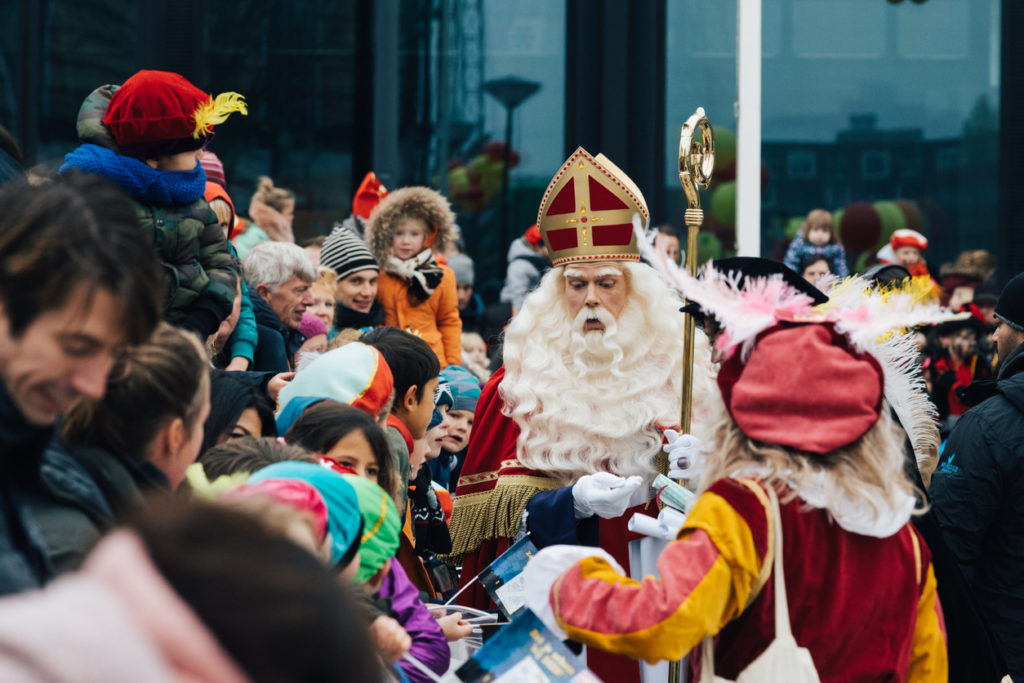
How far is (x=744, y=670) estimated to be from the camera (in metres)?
2.41

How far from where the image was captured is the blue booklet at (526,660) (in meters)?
2.46

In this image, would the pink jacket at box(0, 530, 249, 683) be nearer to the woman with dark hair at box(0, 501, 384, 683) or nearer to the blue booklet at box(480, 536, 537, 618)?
the woman with dark hair at box(0, 501, 384, 683)

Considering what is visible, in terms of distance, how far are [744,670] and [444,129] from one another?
8.40 m

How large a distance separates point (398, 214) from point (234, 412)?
345 cm

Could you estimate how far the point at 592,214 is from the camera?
4.26 m

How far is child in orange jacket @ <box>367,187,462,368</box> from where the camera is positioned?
6.38 metres

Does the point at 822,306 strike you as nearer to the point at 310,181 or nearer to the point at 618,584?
the point at 618,584

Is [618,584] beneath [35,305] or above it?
beneath

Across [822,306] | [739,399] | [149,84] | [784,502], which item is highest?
[149,84]

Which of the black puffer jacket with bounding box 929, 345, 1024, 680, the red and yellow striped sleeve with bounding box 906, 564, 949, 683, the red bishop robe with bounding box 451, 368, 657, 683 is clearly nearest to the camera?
the red and yellow striped sleeve with bounding box 906, 564, 949, 683

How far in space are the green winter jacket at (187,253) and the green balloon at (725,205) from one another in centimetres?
700

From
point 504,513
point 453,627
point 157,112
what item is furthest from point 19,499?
point 504,513

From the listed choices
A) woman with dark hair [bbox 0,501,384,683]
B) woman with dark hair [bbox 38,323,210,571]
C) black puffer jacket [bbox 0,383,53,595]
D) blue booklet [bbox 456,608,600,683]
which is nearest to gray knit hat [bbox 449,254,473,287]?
blue booklet [bbox 456,608,600,683]

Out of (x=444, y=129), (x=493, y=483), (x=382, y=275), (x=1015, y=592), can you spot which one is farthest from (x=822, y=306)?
(x=444, y=129)
